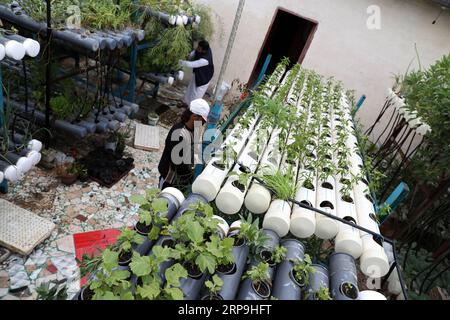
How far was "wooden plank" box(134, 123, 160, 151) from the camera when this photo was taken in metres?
6.67

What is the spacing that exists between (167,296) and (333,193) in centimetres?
226

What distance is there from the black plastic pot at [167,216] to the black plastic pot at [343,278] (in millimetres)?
1440

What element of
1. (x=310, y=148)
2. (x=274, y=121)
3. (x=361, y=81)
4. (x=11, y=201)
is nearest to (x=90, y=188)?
(x=11, y=201)

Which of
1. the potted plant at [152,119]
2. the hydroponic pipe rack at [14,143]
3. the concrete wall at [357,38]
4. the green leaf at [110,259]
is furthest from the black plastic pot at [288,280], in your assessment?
the concrete wall at [357,38]

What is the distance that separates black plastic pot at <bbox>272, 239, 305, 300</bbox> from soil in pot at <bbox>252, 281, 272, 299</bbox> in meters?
0.07

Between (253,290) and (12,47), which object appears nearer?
(253,290)

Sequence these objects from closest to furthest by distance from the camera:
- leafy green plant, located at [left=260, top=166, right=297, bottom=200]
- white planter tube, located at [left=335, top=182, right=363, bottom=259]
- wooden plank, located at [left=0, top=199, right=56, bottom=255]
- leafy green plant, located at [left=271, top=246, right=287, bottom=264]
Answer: leafy green plant, located at [left=271, top=246, right=287, bottom=264]
white planter tube, located at [left=335, top=182, right=363, bottom=259]
leafy green plant, located at [left=260, top=166, right=297, bottom=200]
wooden plank, located at [left=0, top=199, right=56, bottom=255]

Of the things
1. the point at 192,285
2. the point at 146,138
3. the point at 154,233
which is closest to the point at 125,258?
the point at 154,233

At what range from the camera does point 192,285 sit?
220 cm

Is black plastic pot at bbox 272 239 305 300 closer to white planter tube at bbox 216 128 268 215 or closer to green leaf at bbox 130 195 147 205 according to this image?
white planter tube at bbox 216 128 268 215

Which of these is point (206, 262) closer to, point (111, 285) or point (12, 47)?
point (111, 285)

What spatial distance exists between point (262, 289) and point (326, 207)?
4.19ft

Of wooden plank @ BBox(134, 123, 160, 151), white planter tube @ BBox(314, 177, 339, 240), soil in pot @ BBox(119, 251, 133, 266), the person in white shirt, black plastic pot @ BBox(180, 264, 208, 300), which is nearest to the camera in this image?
black plastic pot @ BBox(180, 264, 208, 300)

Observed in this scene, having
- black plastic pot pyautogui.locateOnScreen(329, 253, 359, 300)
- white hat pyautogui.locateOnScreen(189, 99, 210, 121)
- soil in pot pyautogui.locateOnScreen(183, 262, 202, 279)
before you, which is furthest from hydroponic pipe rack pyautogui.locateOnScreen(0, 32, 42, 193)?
black plastic pot pyautogui.locateOnScreen(329, 253, 359, 300)
